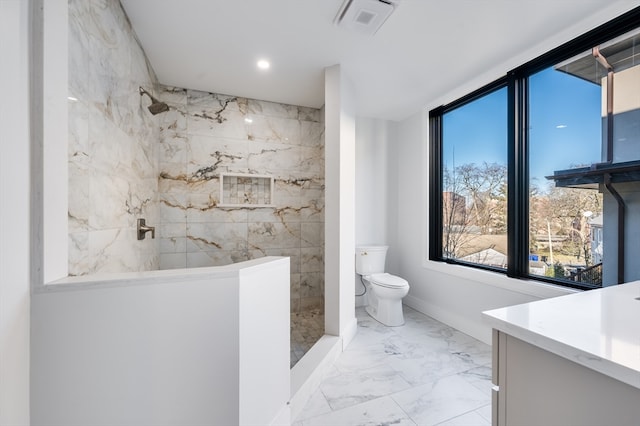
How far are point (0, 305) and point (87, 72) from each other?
3.62 feet

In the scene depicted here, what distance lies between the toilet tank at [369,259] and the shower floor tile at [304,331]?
2.44 ft

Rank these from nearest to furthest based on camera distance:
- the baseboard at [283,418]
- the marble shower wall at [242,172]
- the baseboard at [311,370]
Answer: the baseboard at [283,418] → the baseboard at [311,370] → the marble shower wall at [242,172]

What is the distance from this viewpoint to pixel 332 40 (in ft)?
6.60

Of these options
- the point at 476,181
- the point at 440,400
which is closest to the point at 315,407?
the point at 440,400

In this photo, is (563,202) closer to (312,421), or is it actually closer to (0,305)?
(312,421)

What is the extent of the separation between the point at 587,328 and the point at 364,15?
193 cm

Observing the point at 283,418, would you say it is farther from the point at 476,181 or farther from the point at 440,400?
the point at 476,181

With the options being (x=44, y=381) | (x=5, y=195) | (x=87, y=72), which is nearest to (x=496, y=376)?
(x=44, y=381)

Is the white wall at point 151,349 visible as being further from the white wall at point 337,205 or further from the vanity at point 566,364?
the white wall at point 337,205

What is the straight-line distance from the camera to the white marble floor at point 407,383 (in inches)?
59.9

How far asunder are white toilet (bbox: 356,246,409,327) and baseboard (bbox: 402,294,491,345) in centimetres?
40

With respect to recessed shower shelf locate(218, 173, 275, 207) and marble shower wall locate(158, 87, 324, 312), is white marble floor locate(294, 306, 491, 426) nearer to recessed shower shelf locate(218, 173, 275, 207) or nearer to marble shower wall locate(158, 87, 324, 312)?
marble shower wall locate(158, 87, 324, 312)

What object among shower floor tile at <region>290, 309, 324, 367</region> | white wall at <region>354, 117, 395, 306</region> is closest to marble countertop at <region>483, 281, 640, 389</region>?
shower floor tile at <region>290, 309, 324, 367</region>

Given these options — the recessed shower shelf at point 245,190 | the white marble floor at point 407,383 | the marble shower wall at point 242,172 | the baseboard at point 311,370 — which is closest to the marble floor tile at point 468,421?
the white marble floor at point 407,383
